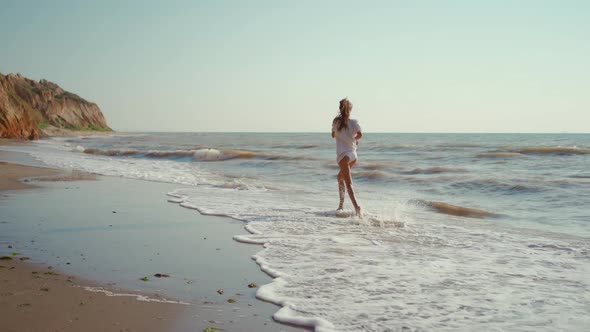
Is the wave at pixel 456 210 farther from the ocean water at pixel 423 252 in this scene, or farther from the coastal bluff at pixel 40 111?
the coastal bluff at pixel 40 111

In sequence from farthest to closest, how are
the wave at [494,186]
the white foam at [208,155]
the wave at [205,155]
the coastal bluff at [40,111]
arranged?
the coastal bluff at [40,111] → the white foam at [208,155] → the wave at [205,155] → the wave at [494,186]

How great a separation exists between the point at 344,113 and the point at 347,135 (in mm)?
435

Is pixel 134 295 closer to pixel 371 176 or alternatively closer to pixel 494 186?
pixel 494 186

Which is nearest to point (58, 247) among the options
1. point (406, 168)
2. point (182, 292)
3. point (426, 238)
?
point (182, 292)

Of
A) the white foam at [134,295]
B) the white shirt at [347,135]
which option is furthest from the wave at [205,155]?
the white foam at [134,295]

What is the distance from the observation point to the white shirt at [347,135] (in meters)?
8.90

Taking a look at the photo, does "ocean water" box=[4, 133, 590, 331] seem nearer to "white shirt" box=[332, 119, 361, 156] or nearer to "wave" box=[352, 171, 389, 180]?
"white shirt" box=[332, 119, 361, 156]

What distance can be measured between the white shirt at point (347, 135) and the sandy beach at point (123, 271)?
2795 millimetres

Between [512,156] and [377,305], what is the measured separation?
23738 millimetres

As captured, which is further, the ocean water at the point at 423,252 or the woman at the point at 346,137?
the woman at the point at 346,137

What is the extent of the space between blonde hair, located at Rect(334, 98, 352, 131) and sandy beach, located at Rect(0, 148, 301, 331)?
9.68 feet

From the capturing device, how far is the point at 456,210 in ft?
31.9

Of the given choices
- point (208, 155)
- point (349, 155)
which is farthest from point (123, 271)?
point (208, 155)

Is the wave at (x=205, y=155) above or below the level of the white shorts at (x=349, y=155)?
below
